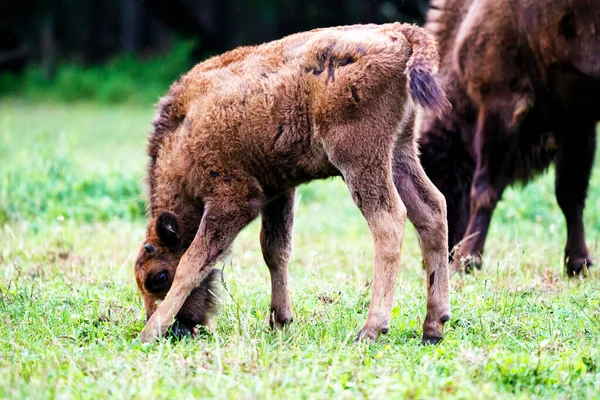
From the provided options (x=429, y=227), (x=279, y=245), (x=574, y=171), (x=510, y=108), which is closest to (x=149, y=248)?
(x=279, y=245)

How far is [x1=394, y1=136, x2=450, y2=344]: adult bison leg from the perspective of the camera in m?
4.97

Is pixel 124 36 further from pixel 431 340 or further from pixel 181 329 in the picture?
pixel 431 340

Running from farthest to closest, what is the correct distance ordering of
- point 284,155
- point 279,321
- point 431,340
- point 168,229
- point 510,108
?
point 510,108
point 279,321
point 168,229
point 284,155
point 431,340

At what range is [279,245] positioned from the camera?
554cm

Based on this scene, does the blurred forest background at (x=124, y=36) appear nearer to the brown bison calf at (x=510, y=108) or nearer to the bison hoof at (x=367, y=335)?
the brown bison calf at (x=510, y=108)

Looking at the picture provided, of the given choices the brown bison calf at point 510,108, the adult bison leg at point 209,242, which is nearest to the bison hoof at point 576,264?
A: the brown bison calf at point 510,108

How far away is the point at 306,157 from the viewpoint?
5.04m

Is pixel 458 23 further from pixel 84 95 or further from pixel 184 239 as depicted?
pixel 84 95

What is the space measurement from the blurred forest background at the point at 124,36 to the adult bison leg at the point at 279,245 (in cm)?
1731

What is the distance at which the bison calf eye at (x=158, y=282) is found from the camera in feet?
17.2

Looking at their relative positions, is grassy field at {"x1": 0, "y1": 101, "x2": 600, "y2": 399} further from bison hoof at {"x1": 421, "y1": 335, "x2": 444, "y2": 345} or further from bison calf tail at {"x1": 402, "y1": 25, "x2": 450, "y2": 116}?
bison calf tail at {"x1": 402, "y1": 25, "x2": 450, "y2": 116}

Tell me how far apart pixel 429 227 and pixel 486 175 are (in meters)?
2.66

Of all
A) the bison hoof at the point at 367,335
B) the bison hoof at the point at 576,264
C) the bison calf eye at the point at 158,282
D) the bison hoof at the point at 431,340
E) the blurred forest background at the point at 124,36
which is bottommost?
the blurred forest background at the point at 124,36

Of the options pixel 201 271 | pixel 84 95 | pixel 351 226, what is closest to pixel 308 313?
pixel 201 271
